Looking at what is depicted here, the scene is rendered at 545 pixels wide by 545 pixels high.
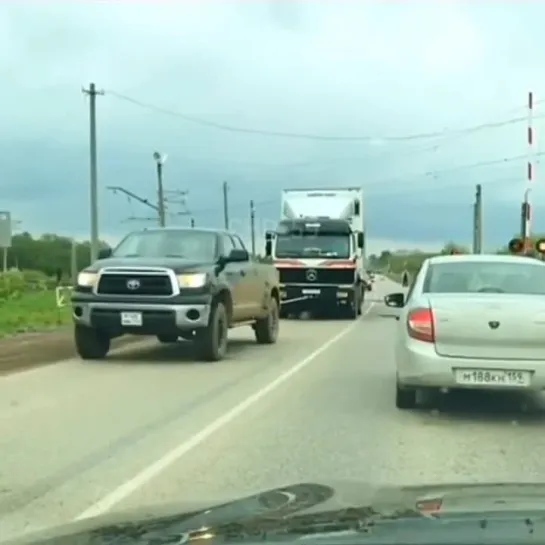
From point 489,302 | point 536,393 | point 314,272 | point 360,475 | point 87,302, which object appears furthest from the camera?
point 314,272

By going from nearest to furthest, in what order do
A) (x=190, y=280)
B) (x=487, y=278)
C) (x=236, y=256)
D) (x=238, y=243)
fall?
1. (x=487, y=278)
2. (x=190, y=280)
3. (x=236, y=256)
4. (x=238, y=243)

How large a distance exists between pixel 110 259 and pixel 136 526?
1355 centimetres

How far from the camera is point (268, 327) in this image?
69.4ft

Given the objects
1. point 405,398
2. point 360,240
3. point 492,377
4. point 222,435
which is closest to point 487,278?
point 492,377

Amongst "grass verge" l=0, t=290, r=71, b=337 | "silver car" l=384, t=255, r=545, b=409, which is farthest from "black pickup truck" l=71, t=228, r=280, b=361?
"silver car" l=384, t=255, r=545, b=409

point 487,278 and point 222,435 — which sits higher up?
point 487,278

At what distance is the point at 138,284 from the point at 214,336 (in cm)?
136

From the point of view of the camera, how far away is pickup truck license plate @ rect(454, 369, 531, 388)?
10383 millimetres

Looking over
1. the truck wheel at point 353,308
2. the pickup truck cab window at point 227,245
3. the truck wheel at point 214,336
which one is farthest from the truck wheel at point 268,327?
the truck wheel at point 353,308

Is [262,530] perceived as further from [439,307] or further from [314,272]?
[314,272]

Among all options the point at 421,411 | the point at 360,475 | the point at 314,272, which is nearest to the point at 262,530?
the point at 360,475

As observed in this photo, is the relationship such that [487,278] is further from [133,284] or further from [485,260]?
[133,284]

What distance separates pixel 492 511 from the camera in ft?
13.3

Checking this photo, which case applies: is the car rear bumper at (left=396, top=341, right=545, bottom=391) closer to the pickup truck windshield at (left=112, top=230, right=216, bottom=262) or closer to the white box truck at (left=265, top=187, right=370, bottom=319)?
the pickup truck windshield at (left=112, top=230, right=216, bottom=262)
